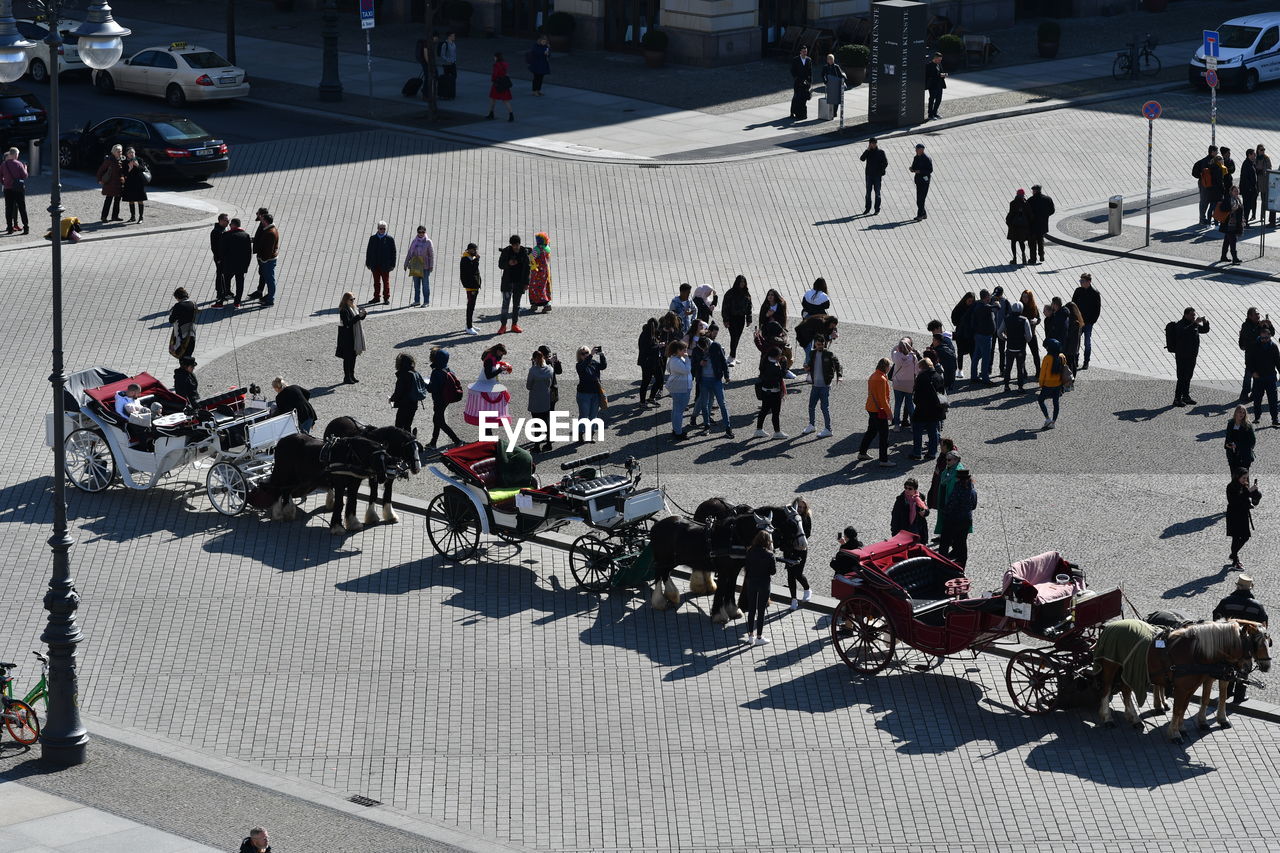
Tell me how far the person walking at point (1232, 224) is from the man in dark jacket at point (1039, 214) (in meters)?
3.02

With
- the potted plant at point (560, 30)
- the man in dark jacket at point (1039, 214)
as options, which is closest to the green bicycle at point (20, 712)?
the man in dark jacket at point (1039, 214)

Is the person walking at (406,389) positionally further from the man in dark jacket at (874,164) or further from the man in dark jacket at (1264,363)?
the man in dark jacket at (874,164)

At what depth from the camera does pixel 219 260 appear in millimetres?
28047

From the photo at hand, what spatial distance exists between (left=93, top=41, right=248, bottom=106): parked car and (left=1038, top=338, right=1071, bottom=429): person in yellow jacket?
80.3 feet

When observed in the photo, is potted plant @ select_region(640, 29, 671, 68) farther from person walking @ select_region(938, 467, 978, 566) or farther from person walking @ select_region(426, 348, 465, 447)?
person walking @ select_region(938, 467, 978, 566)

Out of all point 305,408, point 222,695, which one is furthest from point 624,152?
point 222,695

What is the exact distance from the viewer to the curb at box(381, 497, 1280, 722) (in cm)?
1638

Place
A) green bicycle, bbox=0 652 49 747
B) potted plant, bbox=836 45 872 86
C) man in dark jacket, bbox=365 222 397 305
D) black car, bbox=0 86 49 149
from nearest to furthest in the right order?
green bicycle, bbox=0 652 49 747
man in dark jacket, bbox=365 222 397 305
black car, bbox=0 86 49 149
potted plant, bbox=836 45 872 86

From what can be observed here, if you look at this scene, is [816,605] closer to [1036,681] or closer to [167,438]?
[1036,681]

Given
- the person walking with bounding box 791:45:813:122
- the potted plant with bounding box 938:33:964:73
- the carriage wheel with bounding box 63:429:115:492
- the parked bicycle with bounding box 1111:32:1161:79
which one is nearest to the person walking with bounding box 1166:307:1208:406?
the carriage wheel with bounding box 63:429:115:492

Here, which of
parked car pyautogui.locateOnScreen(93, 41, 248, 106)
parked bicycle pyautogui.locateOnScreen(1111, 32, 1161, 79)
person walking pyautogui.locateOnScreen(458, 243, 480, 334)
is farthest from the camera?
parked bicycle pyautogui.locateOnScreen(1111, 32, 1161, 79)

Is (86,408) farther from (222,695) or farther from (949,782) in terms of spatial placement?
(949,782)

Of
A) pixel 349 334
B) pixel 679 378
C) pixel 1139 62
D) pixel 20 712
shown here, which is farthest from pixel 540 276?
pixel 1139 62

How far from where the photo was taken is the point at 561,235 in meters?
32.4
